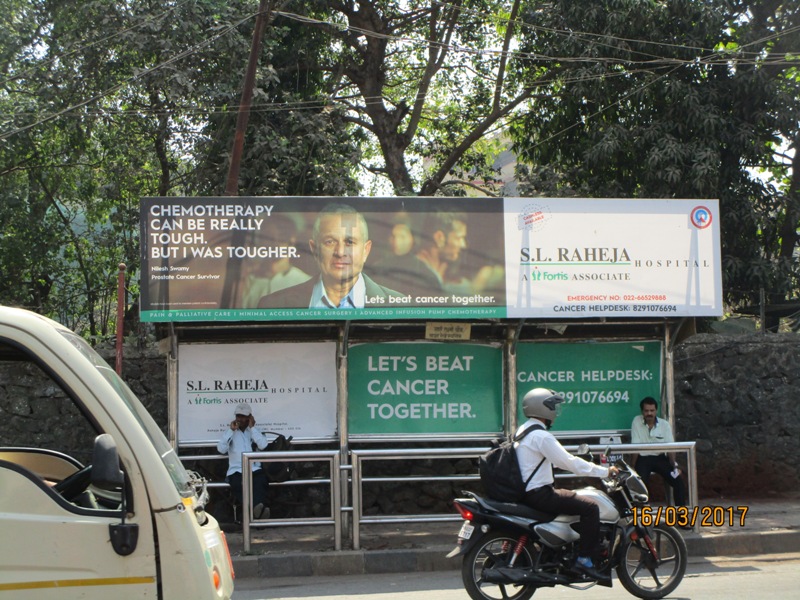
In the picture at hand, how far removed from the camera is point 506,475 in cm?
621

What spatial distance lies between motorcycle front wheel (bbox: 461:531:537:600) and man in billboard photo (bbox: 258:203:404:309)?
10.4ft

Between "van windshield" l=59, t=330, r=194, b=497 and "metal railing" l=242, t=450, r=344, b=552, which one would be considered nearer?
"van windshield" l=59, t=330, r=194, b=497

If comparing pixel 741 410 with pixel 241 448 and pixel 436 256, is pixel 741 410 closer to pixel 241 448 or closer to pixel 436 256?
pixel 436 256

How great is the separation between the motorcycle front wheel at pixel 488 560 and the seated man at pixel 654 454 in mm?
3293

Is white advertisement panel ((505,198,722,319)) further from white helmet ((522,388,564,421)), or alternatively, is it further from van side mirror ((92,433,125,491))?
van side mirror ((92,433,125,491))

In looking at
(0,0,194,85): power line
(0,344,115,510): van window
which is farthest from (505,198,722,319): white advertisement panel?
(0,0,194,85): power line

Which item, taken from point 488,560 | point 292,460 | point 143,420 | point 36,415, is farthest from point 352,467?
point 143,420

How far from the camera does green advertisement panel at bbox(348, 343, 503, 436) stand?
9.79 meters

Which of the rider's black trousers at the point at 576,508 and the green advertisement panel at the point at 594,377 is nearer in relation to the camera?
the rider's black trousers at the point at 576,508

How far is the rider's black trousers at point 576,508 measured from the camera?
614cm

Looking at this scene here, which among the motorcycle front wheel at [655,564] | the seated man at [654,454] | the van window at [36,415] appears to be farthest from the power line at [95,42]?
the motorcycle front wheel at [655,564]

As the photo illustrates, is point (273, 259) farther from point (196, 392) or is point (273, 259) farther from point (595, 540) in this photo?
point (595, 540)

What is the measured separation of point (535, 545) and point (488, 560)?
0.34 metres

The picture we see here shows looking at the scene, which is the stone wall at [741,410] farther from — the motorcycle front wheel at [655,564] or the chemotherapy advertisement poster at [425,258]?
the motorcycle front wheel at [655,564]
